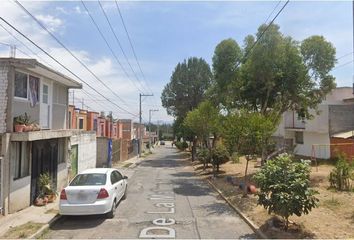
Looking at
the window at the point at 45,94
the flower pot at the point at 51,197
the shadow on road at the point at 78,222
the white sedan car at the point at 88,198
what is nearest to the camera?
the shadow on road at the point at 78,222

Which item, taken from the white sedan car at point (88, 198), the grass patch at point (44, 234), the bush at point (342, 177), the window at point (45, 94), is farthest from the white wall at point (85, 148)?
the bush at point (342, 177)

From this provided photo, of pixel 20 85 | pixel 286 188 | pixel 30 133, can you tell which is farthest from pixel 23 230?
pixel 286 188

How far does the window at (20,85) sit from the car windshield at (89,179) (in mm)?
3600

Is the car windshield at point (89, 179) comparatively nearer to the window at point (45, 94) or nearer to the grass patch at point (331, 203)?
the window at point (45, 94)

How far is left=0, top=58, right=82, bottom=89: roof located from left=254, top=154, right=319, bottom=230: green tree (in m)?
8.04

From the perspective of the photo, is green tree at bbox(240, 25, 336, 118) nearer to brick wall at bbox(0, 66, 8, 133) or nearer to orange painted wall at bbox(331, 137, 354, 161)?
orange painted wall at bbox(331, 137, 354, 161)

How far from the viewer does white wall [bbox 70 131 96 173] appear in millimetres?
24228

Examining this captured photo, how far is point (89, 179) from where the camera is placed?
14227mm

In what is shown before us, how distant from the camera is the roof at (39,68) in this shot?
45.2ft

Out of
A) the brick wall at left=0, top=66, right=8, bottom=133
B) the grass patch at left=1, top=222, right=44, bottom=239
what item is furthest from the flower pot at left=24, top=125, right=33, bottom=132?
the grass patch at left=1, top=222, right=44, bottom=239

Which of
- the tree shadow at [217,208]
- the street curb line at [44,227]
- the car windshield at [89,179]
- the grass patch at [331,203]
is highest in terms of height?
the car windshield at [89,179]

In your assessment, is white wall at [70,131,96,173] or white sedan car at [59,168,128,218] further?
white wall at [70,131,96,173]

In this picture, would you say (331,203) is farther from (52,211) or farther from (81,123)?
(81,123)

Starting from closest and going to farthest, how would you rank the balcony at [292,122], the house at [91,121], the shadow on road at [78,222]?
the shadow on road at [78,222]
the balcony at [292,122]
the house at [91,121]
